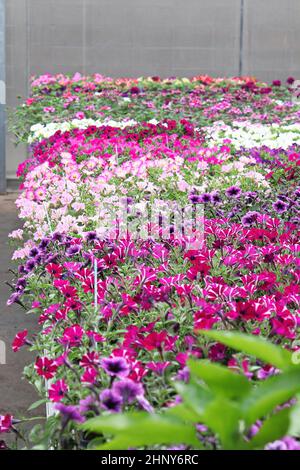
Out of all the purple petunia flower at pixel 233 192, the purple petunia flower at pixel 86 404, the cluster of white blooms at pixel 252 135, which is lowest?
the purple petunia flower at pixel 86 404

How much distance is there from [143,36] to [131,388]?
10.6 meters

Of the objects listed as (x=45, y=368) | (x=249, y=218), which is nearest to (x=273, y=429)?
(x=45, y=368)

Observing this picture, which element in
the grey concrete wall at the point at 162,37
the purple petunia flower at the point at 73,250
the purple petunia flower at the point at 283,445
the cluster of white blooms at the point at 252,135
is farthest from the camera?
the grey concrete wall at the point at 162,37

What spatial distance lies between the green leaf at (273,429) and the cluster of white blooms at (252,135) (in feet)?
16.0

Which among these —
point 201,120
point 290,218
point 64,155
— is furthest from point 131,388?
point 201,120

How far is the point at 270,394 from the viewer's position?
1175 millimetres

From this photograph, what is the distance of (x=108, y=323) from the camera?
2426 mm

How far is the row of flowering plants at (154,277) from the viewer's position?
1.75 m

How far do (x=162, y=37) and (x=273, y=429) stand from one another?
11.1 meters

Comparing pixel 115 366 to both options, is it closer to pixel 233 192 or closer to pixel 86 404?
pixel 86 404

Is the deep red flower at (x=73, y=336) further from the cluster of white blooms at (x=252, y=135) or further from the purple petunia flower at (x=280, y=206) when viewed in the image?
the cluster of white blooms at (x=252, y=135)

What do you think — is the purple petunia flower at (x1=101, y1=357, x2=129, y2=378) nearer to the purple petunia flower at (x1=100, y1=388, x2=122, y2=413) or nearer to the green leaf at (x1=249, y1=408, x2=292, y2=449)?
the purple petunia flower at (x1=100, y1=388, x2=122, y2=413)

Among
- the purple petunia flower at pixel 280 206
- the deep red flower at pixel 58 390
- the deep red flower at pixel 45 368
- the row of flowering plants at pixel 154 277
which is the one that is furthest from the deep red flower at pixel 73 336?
the purple petunia flower at pixel 280 206
